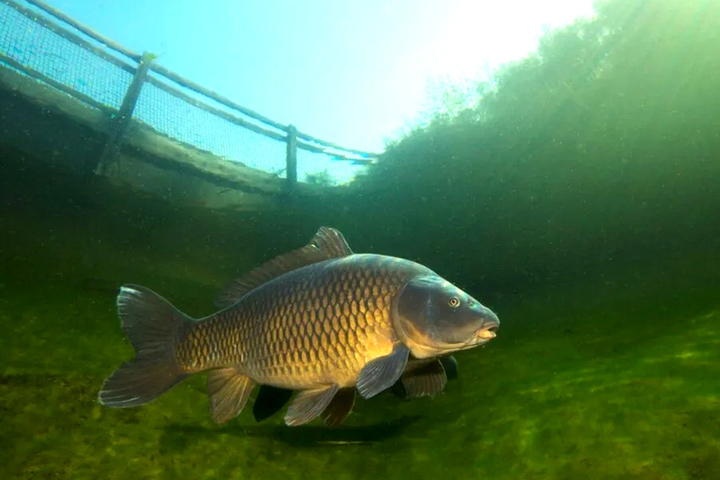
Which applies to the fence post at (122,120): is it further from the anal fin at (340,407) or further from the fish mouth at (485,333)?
the fish mouth at (485,333)

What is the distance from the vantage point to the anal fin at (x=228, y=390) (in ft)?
11.1

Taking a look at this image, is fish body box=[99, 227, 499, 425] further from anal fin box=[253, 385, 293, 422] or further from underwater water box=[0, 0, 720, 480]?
anal fin box=[253, 385, 293, 422]

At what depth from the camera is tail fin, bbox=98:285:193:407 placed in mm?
3277

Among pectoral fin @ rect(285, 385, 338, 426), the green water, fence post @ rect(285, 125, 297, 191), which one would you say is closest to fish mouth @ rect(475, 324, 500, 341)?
the green water

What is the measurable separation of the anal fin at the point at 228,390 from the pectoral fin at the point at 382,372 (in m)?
1.05

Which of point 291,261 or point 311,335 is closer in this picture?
point 311,335

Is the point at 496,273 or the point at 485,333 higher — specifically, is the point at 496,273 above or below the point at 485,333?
above

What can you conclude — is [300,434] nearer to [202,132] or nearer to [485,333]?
[485,333]

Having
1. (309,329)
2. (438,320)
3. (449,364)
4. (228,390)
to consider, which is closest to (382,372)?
(438,320)

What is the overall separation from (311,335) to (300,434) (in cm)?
174

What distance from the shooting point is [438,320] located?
3.06 m

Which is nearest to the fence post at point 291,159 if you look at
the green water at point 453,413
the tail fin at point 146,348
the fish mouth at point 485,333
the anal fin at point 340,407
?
the green water at point 453,413

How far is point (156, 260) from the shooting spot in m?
13.7

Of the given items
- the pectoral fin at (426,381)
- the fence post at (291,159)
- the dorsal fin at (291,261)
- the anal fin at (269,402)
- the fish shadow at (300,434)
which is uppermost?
the fence post at (291,159)
